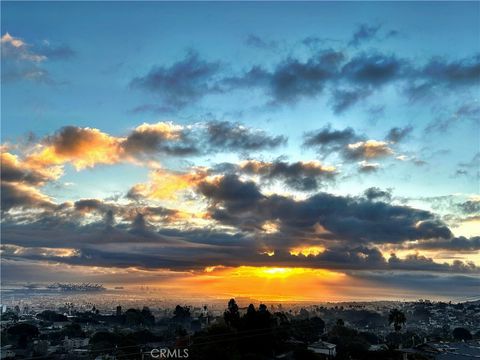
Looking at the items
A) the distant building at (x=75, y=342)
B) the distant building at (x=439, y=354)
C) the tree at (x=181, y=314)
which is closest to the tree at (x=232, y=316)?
the distant building at (x=439, y=354)

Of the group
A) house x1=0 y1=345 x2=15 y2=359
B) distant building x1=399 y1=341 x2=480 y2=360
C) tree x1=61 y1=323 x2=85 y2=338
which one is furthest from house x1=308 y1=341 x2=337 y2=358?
tree x1=61 y1=323 x2=85 y2=338

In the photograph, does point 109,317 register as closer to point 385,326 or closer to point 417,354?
point 385,326

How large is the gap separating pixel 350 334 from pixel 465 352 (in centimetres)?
2168

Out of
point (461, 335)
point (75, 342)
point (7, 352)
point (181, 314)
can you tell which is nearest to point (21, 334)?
point (75, 342)

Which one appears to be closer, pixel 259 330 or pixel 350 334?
pixel 259 330

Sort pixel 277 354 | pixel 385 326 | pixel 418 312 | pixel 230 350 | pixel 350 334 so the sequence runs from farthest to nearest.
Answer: pixel 418 312 < pixel 385 326 < pixel 350 334 < pixel 277 354 < pixel 230 350

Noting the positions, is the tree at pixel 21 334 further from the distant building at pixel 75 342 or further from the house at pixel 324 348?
the house at pixel 324 348

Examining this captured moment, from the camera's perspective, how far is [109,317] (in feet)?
438

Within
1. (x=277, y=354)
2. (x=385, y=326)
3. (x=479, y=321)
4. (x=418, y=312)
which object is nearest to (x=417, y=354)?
(x=277, y=354)

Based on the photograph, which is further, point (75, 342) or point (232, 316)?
point (75, 342)

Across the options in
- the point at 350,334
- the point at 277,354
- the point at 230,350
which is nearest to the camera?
the point at 230,350

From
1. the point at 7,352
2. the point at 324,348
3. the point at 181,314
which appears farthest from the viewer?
the point at 181,314

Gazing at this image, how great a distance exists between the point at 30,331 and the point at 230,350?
153 ft

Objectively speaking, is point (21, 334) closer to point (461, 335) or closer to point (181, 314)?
point (181, 314)
